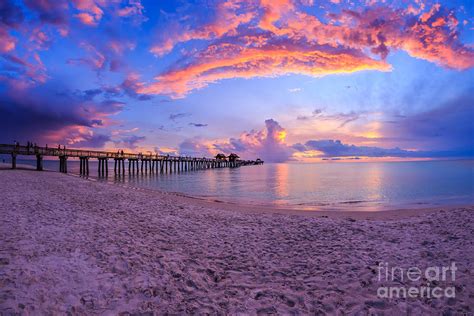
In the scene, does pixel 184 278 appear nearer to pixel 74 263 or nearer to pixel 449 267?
pixel 74 263

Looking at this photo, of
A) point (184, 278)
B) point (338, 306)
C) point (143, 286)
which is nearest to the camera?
point (338, 306)

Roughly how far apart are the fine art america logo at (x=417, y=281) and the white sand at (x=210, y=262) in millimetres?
107

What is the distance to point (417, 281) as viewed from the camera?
5.17 metres

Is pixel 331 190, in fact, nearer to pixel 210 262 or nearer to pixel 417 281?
pixel 417 281

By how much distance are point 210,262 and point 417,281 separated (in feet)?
13.8

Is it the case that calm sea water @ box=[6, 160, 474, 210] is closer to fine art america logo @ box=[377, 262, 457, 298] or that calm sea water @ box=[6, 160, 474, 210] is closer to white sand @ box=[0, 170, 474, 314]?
white sand @ box=[0, 170, 474, 314]

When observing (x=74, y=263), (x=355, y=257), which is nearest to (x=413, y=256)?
(x=355, y=257)

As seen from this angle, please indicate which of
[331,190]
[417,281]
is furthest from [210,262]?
[331,190]

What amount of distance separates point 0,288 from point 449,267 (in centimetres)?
840

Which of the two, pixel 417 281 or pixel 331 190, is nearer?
pixel 417 281

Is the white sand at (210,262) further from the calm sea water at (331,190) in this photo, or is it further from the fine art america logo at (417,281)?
the calm sea water at (331,190)

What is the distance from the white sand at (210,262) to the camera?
4156 mm

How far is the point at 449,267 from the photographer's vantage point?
5.78 metres

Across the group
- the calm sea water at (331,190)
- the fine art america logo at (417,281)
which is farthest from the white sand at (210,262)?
the calm sea water at (331,190)
